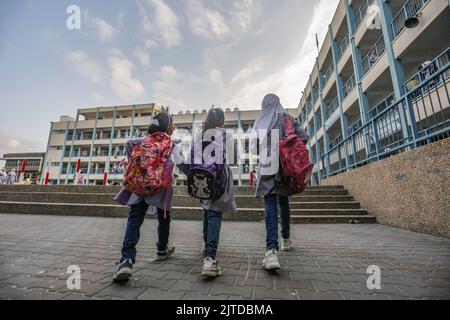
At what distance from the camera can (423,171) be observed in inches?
143

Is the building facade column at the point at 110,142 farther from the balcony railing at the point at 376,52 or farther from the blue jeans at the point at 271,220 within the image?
the blue jeans at the point at 271,220

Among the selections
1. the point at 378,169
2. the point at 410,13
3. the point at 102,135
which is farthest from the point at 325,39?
the point at 102,135

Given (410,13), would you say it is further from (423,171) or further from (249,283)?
(249,283)

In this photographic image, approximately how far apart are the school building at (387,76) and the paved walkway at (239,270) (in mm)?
2294

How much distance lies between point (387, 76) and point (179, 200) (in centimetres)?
1204

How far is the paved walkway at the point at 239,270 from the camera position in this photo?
4.95ft

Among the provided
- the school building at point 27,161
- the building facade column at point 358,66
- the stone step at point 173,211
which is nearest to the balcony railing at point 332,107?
the building facade column at point 358,66

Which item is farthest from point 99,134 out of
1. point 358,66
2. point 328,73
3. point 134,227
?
point 134,227

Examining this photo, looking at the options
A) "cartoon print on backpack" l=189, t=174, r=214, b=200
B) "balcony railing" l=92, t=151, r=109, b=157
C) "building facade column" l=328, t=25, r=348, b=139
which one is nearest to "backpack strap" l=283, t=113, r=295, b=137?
"cartoon print on backpack" l=189, t=174, r=214, b=200

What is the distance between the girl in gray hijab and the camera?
6.79 feet

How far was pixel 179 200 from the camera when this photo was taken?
6.84m

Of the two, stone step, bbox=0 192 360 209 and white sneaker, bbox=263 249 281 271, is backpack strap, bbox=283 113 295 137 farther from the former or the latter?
stone step, bbox=0 192 360 209
